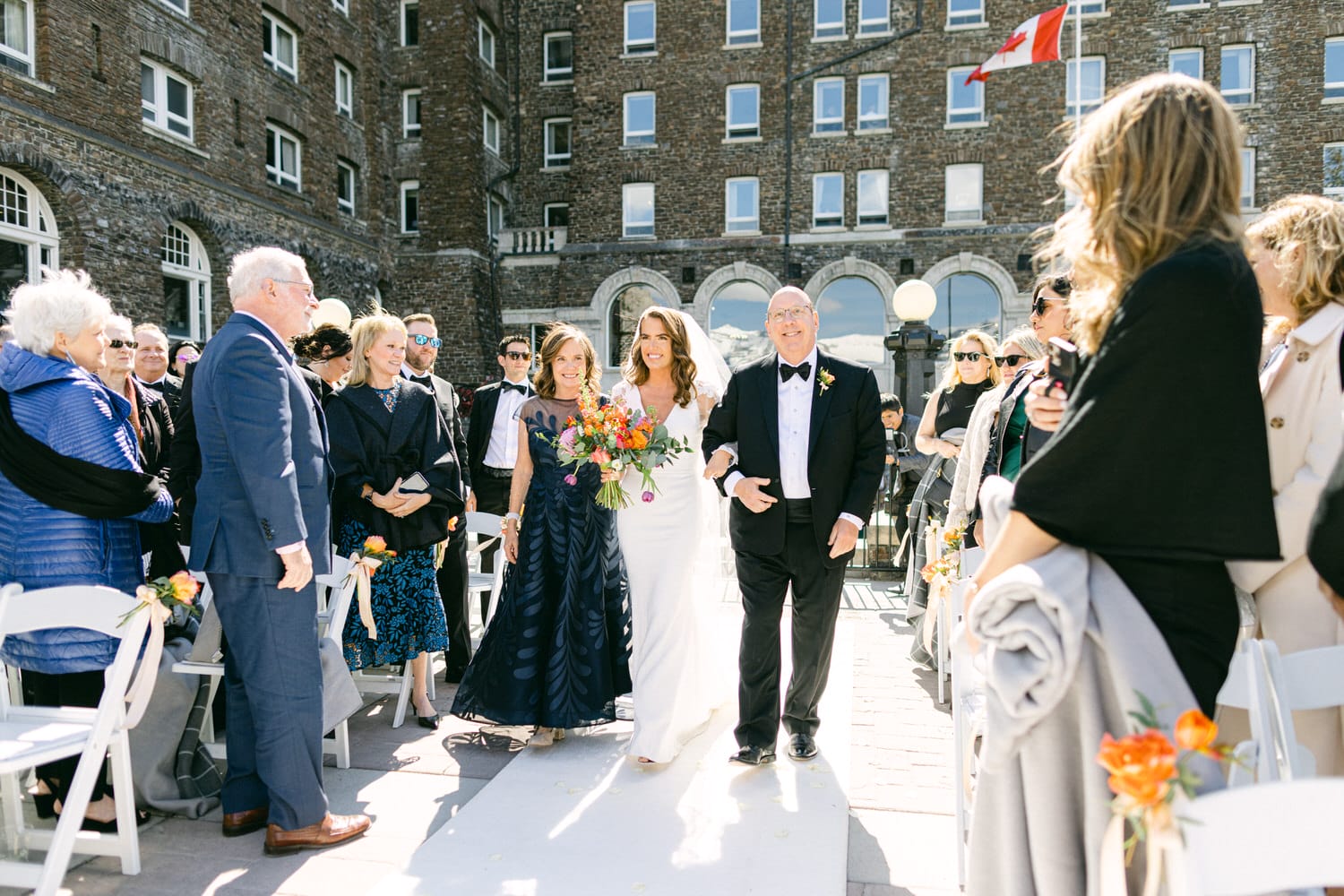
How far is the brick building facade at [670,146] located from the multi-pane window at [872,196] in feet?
0.18

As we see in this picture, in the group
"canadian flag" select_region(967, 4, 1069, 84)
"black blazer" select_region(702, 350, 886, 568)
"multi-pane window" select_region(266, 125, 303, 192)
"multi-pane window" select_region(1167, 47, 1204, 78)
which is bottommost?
"black blazer" select_region(702, 350, 886, 568)

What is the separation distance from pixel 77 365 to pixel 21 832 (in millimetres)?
1874

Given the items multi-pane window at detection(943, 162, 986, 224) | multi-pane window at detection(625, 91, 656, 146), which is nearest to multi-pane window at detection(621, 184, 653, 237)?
multi-pane window at detection(625, 91, 656, 146)

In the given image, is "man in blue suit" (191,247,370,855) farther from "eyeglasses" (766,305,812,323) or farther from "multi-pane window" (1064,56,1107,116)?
"multi-pane window" (1064,56,1107,116)

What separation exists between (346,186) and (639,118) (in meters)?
8.51

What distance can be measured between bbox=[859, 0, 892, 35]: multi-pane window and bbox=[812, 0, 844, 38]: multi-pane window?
21.9 inches

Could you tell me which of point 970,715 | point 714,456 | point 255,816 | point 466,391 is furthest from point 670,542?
point 466,391

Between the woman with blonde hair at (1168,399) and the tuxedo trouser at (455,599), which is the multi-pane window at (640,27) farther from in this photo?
the woman with blonde hair at (1168,399)

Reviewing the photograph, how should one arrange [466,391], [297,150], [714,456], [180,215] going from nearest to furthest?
[714,456], [180,215], [297,150], [466,391]

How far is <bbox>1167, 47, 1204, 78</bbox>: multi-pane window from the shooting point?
72.8 feet

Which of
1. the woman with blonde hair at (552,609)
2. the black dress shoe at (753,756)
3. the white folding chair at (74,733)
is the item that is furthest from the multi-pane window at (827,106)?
the white folding chair at (74,733)

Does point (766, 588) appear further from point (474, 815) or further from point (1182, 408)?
point (1182, 408)

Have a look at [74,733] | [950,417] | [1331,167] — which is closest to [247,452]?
[74,733]

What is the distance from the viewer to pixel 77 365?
3621 millimetres
